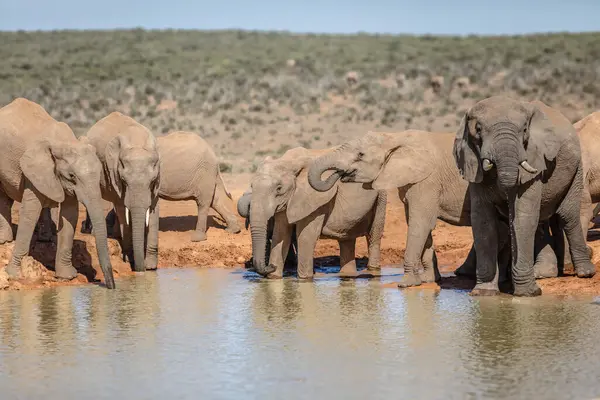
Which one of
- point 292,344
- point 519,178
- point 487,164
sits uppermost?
point 487,164

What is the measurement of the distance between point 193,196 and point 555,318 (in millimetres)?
8680

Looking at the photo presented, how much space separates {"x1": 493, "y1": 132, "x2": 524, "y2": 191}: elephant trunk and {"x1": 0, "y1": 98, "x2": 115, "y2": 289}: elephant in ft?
16.1

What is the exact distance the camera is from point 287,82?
47.8 metres

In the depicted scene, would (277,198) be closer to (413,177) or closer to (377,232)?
(377,232)

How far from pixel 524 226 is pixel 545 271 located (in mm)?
1454

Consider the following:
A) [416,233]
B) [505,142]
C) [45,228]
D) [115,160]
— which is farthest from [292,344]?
[45,228]

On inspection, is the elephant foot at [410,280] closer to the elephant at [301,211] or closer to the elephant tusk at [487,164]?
the elephant at [301,211]

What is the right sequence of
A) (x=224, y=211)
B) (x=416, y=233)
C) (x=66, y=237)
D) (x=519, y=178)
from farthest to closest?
(x=224, y=211)
(x=66, y=237)
(x=416, y=233)
(x=519, y=178)

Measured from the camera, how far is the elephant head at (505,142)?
36.3 feet

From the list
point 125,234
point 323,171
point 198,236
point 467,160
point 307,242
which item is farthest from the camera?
point 198,236

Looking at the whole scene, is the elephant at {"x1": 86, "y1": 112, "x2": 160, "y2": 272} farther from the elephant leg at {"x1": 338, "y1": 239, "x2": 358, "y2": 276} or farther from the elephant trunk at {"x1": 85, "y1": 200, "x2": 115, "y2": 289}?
the elephant leg at {"x1": 338, "y1": 239, "x2": 358, "y2": 276}

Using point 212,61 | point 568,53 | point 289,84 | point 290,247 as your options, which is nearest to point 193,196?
point 290,247

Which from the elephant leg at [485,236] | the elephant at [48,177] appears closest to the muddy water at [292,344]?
the elephant leg at [485,236]

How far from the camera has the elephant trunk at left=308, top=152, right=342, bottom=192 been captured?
43.4 feet
